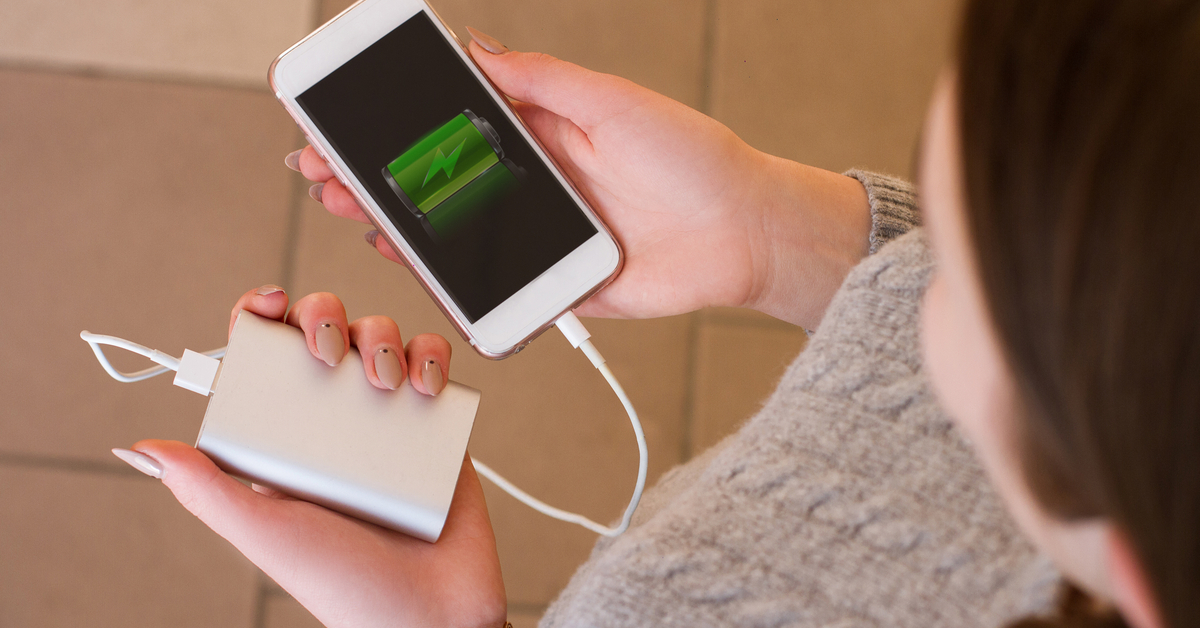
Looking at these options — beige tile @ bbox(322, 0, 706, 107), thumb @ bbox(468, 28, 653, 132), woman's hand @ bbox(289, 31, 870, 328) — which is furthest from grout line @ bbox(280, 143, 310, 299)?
thumb @ bbox(468, 28, 653, 132)

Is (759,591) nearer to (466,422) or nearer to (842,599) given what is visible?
(842,599)

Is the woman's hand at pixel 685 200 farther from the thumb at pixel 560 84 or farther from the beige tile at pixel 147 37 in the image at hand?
the beige tile at pixel 147 37

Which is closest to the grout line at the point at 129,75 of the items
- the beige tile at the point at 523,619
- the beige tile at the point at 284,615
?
the beige tile at the point at 284,615

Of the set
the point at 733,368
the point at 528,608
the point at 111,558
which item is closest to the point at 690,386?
the point at 733,368

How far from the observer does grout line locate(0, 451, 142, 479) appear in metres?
0.89

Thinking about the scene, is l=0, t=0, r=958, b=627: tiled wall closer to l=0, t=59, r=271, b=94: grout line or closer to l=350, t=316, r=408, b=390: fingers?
l=0, t=59, r=271, b=94: grout line

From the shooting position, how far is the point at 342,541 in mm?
516

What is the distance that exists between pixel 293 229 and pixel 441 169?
1.46 ft

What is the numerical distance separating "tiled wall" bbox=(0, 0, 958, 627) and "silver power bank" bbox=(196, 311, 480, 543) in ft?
1.30

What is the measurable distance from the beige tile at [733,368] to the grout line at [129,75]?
0.69m

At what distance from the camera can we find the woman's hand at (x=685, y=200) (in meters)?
0.61

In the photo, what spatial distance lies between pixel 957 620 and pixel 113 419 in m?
0.93

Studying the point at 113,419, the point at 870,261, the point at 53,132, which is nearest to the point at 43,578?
the point at 113,419

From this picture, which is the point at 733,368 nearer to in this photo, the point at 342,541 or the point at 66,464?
the point at 342,541
